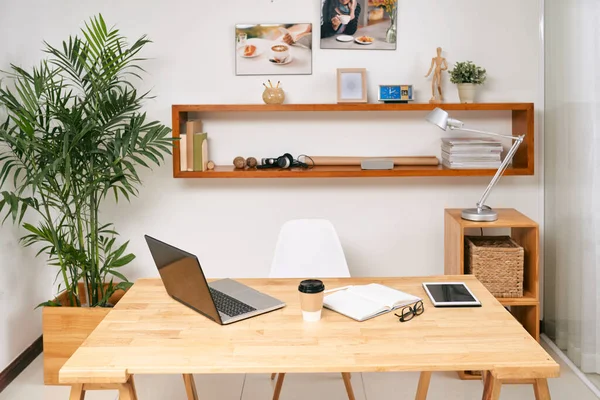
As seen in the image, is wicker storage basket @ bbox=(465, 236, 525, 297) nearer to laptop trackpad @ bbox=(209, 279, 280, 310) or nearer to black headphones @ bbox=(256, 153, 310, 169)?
black headphones @ bbox=(256, 153, 310, 169)

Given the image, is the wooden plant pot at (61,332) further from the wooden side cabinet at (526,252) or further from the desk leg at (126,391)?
the wooden side cabinet at (526,252)

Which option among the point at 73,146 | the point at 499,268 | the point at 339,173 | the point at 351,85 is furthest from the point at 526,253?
the point at 73,146

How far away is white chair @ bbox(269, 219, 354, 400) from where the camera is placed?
3.21m

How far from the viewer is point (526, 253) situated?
3.70 meters

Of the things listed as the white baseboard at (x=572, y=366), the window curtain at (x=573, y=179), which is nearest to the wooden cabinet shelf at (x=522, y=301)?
the window curtain at (x=573, y=179)

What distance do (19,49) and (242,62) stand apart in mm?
1222

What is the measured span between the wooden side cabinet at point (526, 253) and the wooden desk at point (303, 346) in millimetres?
1173

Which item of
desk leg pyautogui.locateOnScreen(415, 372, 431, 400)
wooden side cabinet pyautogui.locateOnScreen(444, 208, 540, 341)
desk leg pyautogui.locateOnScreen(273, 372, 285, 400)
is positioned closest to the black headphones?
wooden side cabinet pyautogui.locateOnScreen(444, 208, 540, 341)

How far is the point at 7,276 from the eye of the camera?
141 inches

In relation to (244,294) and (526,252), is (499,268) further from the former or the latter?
(244,294)

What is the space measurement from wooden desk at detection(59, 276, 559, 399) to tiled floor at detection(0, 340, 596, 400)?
108 cm

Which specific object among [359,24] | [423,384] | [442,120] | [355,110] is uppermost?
[359,24]

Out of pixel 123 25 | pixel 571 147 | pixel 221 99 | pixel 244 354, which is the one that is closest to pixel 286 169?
pixel 221 99

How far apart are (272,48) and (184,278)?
2041mm
